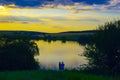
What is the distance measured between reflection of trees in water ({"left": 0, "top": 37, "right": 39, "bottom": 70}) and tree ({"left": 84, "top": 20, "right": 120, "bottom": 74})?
9691mm

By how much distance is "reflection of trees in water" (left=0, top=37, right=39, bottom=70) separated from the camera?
3688cm

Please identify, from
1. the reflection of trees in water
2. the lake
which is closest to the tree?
the lake

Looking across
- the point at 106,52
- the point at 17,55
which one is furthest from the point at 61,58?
the point at 106,52

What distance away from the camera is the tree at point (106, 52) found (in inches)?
1099

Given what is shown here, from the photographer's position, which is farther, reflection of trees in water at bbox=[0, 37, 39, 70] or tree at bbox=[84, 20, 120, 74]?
reflection of trees in water at bbox=[0, 37, 39, 70]

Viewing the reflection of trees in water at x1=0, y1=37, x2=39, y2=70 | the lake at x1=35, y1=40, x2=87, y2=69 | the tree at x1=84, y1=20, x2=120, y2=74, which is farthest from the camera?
the lake at x1=35, y1=40, x2=87, y2=69

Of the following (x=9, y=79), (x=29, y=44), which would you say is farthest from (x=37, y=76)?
(x=29, y=44)

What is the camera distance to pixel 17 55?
37.3 meters

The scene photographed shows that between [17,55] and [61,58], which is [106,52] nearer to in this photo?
[17,55]

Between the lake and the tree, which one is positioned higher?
the tree

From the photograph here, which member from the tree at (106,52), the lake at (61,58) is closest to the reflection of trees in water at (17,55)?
the lake at (61,58)

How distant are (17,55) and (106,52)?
11.7m

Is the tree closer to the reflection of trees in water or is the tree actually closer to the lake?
the lake

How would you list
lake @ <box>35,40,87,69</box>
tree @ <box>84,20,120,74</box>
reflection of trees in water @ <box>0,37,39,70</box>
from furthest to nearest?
1. lake @ <box>35,40,87,69</box>
2. reflection of trees in water @ <box>0,37,39,70</box>
3. tree @ <box>84,20,120,74</box>
